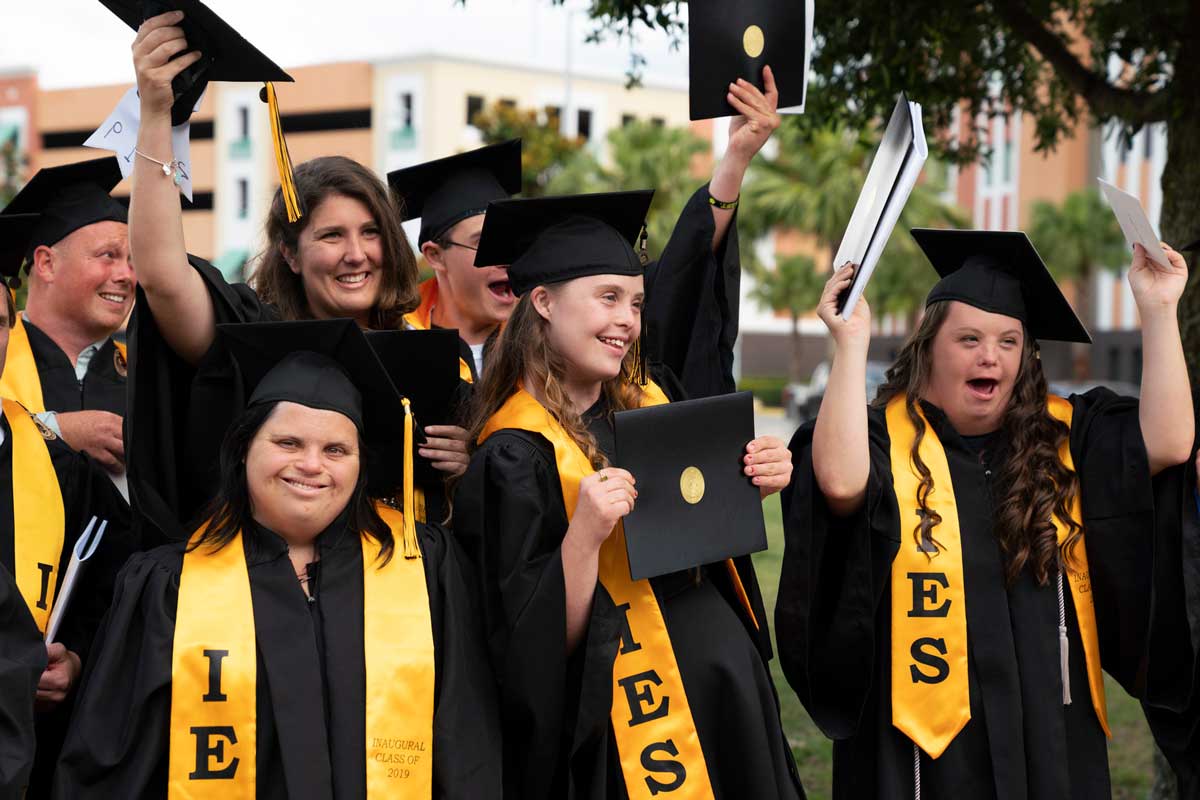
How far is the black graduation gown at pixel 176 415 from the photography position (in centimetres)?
305

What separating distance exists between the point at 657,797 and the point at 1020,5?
3586 mm

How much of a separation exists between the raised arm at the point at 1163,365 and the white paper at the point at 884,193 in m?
0.69

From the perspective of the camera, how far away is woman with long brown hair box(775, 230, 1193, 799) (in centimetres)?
333

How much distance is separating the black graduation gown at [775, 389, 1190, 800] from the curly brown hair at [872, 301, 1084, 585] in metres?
0.05

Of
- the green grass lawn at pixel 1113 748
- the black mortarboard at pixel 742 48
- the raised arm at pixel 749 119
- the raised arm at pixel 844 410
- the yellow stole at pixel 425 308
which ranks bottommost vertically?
the green grass lawn at pixel 1113 748

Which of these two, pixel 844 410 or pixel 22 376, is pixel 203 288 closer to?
pixel 22 376

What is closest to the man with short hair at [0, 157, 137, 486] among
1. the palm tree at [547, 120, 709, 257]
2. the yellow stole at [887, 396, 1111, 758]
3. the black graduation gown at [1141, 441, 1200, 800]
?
the yellow stole at [887, 396, 1111, 758]

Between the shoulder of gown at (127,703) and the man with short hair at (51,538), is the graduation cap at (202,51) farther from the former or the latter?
the shoulder of gown at (127,703)

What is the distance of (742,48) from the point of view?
11.6 ft

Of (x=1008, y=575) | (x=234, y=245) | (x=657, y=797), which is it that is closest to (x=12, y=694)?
(x=657, y=797)

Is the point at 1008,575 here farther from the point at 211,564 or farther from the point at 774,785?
the point at 211,564

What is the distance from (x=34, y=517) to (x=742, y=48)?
6.97ft

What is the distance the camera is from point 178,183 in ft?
9.71

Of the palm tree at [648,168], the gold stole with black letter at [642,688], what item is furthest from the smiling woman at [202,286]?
the palm tree at [648,168]
